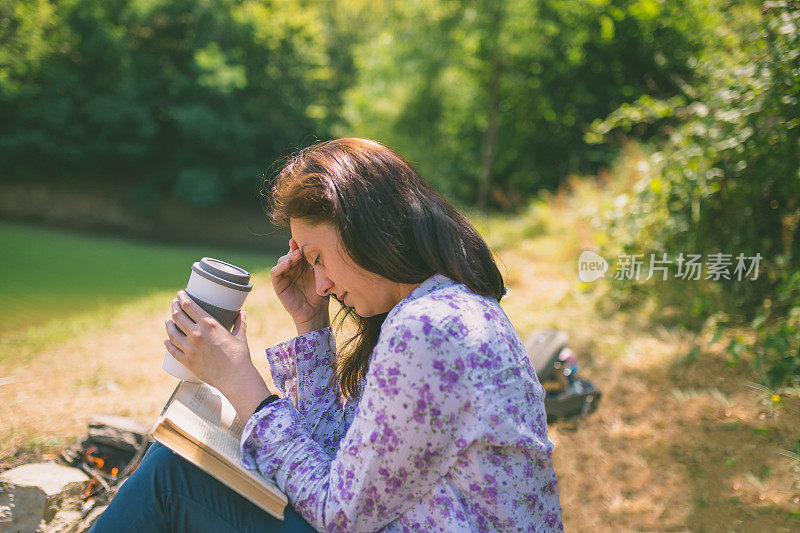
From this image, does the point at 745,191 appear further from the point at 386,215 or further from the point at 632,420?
the point at 386,215

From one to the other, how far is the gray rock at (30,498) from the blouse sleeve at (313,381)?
3.28 ft

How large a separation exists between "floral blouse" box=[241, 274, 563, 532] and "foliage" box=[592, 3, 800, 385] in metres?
2.23

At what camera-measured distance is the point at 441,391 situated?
1.08 m

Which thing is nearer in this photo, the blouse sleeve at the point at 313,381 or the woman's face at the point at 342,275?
the woman's face at the point at 342,275

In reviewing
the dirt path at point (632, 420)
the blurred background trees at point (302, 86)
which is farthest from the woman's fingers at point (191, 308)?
the blurred background trees at point (302, 86)

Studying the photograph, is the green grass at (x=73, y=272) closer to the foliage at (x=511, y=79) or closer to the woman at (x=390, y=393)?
the foliage at (x=511, y=79)

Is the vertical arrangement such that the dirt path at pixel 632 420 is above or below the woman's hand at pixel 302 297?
below

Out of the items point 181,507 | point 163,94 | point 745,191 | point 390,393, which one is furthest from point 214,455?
point 163,94

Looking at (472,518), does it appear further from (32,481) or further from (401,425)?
(32,481)

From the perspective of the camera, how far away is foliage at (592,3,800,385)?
299 cm

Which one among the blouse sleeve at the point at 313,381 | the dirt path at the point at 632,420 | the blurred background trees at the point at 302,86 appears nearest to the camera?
the blouse sleeve at the point at 313,381

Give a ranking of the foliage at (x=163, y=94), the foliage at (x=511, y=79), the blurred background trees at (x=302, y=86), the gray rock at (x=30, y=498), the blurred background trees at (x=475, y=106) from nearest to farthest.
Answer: the gray rock at (x=30, y=498)
the blurred background trees at (x=475, y=106)
the foliage at (x=511, y=79)
the blurred background trees at (x=302, y=86)
the foliage at (x=163, y=94)

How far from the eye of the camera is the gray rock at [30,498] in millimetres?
1917

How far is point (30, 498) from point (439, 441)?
1.62 m
